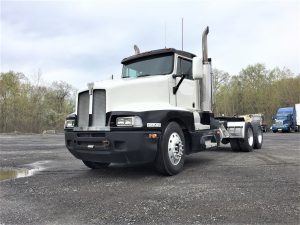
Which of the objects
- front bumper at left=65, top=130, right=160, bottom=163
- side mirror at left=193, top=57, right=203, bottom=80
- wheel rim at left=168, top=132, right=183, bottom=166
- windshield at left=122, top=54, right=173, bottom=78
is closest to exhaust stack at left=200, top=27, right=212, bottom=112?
side mirror at left=193, top=57, right=203, bottom=80

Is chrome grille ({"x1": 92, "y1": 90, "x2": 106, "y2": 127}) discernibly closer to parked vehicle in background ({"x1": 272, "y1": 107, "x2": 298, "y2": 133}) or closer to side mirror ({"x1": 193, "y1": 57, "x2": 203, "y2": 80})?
side mirror ({"x1": 193, "y1": 57, "x2": 203, "y2": 80})

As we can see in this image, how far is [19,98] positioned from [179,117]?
54122mm

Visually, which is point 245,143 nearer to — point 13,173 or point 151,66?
point 151,66

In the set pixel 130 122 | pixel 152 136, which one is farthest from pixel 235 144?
pixel 130 122

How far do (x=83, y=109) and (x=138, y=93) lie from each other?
1146 mm

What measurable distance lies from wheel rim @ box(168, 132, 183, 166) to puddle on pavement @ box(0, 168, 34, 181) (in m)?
3.11

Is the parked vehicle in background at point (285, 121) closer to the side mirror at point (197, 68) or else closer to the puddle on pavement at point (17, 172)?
the side mirror at point (197, 68)

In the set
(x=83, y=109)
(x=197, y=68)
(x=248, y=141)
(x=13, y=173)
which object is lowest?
(x=13, y=173)

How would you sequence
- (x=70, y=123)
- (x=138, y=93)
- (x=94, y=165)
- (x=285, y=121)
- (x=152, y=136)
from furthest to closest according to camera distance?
1. (x=285, y=121)
2. (x=94, y=165)
3. (x=70, y=123)
4. (x=138, y=93)
5. (x=152, y=136)

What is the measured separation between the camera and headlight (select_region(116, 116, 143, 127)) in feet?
19.4

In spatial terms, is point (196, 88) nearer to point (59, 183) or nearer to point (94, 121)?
point (94, 121)

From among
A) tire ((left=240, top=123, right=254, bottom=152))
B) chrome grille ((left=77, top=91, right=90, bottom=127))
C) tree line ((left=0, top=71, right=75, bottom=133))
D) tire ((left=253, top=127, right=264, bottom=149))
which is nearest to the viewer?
chrome grille ((left=77, top=91, right=90, bottom=127))

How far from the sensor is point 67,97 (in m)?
68.3

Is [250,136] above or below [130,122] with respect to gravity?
below
